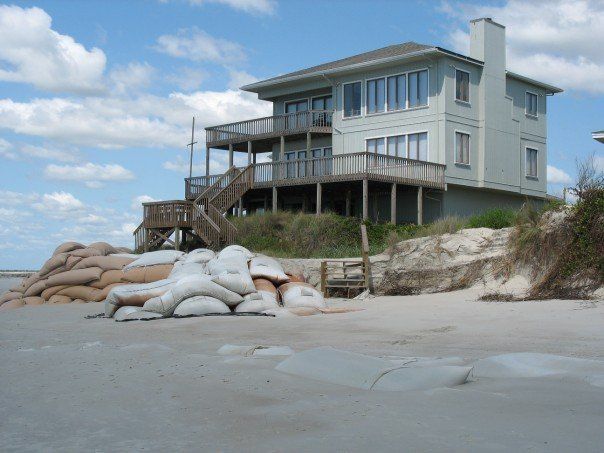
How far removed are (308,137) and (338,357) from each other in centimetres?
2635

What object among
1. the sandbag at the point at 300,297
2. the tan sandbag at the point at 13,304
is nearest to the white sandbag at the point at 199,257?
the sandbag at the point at 300,297

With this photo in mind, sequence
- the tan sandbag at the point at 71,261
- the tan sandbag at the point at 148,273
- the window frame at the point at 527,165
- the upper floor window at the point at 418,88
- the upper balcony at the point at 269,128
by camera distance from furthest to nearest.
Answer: the window frame at the point at 527,165
the upper balcony at the point at 269,128
the upper floor window at the point at 418,88
the tan sandbag at the point at 71,261
the tan sandbag at the point at 148,273

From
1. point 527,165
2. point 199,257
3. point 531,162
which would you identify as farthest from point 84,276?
point 531,162

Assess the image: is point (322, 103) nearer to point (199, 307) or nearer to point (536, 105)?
point (536, 105)

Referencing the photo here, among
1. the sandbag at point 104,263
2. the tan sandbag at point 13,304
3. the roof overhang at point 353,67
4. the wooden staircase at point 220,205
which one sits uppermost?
the roof overhang at point 353,67

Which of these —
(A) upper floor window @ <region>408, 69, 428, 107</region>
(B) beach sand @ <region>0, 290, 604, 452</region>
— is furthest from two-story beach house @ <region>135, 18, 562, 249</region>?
(B) beach sand @ <region>0, 290, 604, 452</region>

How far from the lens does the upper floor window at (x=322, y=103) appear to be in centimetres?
3441

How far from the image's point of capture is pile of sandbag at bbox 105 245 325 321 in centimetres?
1432

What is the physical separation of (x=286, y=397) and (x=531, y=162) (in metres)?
30.6

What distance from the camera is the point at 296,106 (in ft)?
117

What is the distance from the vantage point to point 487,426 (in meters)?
4.92

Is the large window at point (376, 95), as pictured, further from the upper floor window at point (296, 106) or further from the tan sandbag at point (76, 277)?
the tan sandbag at point (76, 277)

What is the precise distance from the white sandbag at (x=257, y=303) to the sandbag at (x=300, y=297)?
1.05ft

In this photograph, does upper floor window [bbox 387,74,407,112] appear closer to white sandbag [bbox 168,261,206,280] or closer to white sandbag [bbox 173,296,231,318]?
white sandbag [bbox 168,261,206,280]
